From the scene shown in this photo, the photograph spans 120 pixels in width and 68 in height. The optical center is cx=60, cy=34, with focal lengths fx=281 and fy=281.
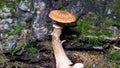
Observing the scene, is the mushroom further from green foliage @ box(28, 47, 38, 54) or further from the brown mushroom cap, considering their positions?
green foliage @ box(28, 47, 38, 54)

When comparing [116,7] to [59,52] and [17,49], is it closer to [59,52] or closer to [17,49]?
[59,52]

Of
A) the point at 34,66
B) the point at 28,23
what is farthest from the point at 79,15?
the point at 34,66

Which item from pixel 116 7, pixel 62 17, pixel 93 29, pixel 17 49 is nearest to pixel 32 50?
pixel 17 49

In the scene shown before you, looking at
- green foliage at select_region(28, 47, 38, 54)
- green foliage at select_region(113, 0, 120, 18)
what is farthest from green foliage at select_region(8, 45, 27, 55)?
green foliage at select_region(113, 0, 120, 18)

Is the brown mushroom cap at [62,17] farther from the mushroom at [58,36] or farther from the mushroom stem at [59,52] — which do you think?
the mushroom stem at [59,52]

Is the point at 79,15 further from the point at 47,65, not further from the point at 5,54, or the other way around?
the point at 5,54

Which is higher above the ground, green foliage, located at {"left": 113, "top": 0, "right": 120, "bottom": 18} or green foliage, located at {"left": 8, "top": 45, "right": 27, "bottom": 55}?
green foliage, located at {"left": 113, "top": 0, "right": 120, "bottom": 18}

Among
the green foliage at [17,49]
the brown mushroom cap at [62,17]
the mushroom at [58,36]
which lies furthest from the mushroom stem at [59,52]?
the green foliage at [17,49]
